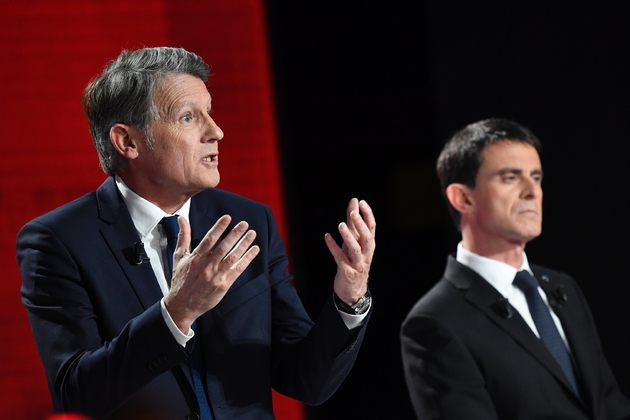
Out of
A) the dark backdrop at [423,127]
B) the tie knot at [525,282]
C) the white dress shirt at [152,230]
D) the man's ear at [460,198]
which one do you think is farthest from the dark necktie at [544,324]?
the white dress shirt at [152,230]

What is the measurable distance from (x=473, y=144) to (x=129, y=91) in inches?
67.1

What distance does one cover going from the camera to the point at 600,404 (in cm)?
305

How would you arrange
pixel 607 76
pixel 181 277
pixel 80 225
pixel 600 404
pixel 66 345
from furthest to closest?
pixel 607 76, pixel 600 404, pixel 80 225, pixel 66 345, pixel 181 277

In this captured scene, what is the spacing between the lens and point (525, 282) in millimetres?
3266

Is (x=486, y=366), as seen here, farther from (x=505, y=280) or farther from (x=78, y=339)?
(x=78, y=339)

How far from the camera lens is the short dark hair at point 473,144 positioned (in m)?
3.48

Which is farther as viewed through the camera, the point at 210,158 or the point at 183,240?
the point at 210,158

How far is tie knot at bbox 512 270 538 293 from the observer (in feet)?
10.7

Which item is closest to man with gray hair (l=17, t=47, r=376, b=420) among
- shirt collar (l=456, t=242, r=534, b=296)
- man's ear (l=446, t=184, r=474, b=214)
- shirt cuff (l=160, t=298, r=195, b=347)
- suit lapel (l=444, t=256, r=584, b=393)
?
shirt cuff (l=160, t=298, r=195, b=347)

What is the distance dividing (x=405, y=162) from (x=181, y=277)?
2140mm

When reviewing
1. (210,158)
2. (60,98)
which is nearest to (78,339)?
(210,158)

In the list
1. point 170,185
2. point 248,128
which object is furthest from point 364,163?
point 170,185

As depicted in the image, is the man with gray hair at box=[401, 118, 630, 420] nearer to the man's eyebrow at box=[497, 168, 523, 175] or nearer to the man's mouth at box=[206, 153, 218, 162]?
the man's eyebrow at box=[497, 168, 523, 175]

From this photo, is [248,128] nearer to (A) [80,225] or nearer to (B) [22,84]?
(B) [22,84]
